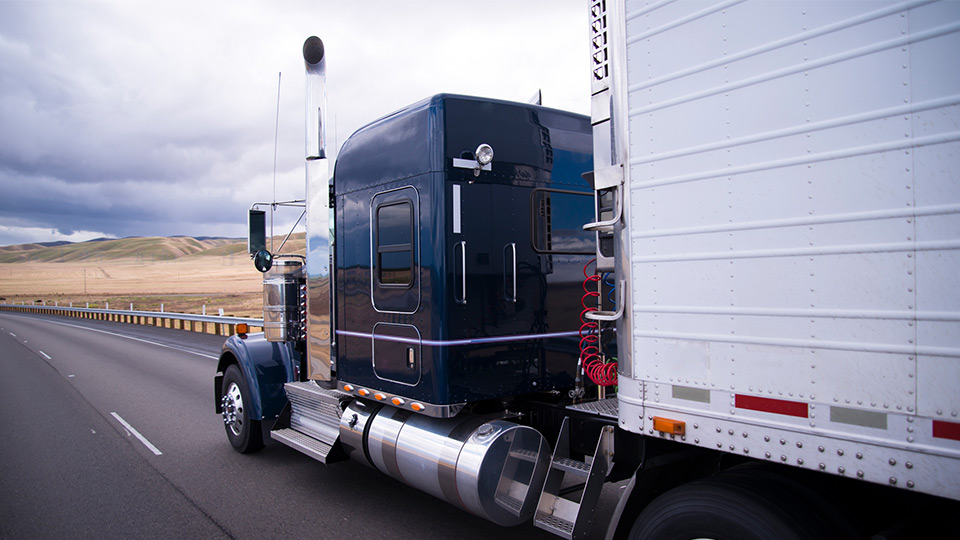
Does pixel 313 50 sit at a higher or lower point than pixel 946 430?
higher

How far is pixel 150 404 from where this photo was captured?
9711 mm

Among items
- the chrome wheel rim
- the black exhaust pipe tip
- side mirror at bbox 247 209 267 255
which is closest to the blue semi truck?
the black exhaust pipe tip

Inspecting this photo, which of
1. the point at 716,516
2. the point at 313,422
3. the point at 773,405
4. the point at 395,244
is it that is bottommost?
the point at 313,422

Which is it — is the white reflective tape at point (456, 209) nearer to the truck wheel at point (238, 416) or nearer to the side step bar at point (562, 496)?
the side step bar at point (562, 496)

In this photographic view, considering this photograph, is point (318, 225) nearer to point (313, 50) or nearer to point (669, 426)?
point (313, 50)

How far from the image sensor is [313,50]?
5.79 meters

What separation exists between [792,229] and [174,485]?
18.9 feet

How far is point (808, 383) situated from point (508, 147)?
2.81 meters

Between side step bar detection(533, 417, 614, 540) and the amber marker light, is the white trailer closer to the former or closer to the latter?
the amber marker light

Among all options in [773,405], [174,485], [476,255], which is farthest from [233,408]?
[773,405]

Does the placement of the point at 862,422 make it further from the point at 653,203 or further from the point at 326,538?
the point at 326,538

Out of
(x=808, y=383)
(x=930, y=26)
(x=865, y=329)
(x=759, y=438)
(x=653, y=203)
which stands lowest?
(x=759, y=438)

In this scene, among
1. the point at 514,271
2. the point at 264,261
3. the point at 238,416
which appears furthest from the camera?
the point at 238,416

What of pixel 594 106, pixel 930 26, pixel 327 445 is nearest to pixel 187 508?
pixel 327 445
